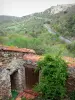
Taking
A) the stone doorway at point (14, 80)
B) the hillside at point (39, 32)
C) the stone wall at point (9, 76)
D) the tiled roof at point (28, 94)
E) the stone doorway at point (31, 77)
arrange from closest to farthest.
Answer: the stone wall at point (9, 76)
the tiled roof at point (28, 94)
the stone doorway at point (31, 77)
the stone doorway at point (14, 80)
the hillside at point (39, 32)

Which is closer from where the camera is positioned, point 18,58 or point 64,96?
point 64,96

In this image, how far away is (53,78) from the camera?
30.7 feet

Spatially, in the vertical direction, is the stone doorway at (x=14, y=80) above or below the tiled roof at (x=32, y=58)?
below

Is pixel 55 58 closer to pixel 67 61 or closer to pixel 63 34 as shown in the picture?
pixel 67 61

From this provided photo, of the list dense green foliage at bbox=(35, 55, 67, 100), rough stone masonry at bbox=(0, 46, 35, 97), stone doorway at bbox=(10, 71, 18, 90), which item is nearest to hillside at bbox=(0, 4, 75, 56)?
stone doorway at bbox=(10, 71, 18, 90)

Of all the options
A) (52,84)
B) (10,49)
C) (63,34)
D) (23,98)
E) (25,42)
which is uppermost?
(63,34)

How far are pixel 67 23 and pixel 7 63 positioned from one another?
35014 mm

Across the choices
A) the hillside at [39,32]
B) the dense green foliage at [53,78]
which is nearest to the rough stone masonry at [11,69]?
the dense green foliage at [53,78]

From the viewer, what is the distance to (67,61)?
10.2 meters

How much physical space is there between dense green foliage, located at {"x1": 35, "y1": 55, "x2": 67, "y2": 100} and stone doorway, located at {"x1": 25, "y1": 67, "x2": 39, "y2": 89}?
46.5 inches

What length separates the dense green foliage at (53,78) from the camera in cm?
927

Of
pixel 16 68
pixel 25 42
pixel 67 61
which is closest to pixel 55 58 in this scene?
pixel 67 61

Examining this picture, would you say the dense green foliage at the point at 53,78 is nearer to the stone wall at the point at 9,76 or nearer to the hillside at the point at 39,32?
the stone wall at the point at 9,76

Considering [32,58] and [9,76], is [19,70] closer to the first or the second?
[9,76]
